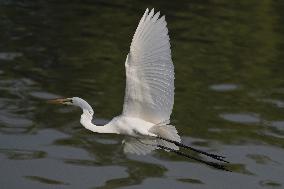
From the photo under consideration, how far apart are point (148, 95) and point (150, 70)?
0.37m

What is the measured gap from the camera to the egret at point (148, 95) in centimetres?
881

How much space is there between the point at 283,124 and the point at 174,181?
3492 mm

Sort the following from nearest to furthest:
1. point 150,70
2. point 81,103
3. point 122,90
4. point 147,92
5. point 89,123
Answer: point 150,70
point 147,92
point 89,123
point 81,103
point 122,90

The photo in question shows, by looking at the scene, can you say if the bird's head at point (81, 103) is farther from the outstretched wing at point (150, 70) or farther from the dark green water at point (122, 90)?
the dark green water at point (122, 90)

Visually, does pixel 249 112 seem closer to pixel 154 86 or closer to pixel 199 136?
pixel 199 136

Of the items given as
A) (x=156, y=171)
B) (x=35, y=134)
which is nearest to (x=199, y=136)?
(x=156, y=171)

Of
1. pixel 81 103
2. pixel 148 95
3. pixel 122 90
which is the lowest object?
pixel 122 90

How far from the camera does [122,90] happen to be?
1680 centimetres

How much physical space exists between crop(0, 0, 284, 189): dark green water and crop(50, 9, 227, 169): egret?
325cm

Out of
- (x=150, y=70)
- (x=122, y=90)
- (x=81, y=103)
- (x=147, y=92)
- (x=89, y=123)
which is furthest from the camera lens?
(x=122, y=90)

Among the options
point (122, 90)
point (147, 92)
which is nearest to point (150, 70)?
point (147, 92)

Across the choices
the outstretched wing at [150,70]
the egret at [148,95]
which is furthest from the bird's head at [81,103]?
the outstretched wing at [150,70]

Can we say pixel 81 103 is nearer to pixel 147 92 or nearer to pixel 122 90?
pixel 147 92

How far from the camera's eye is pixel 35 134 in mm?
14422
